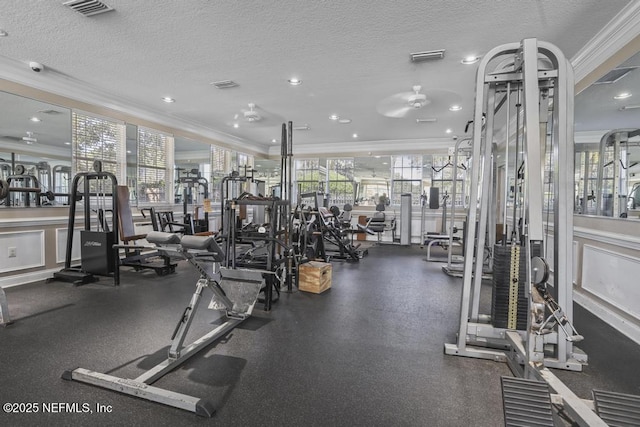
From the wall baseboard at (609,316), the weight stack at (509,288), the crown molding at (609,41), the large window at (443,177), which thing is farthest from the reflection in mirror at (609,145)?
the large window at (443,177)

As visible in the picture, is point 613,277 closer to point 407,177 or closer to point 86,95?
point 407,177

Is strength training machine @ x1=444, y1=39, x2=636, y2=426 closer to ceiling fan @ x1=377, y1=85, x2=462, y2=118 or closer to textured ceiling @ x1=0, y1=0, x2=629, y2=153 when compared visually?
textured ceiling @ x1=0, y1=0, x2=629, y2=153

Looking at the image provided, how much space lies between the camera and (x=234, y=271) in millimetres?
3271

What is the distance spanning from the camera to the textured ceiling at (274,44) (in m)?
2.78

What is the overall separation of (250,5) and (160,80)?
96.1 inches

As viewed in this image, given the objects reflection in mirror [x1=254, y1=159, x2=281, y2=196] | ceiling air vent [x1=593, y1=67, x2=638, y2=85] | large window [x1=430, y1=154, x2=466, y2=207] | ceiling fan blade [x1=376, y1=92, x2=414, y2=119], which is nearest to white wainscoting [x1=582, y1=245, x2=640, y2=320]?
ceiling air vent [x1=593, y1=67, x2=638, y2=85]

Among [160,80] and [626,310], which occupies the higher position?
[160,80]

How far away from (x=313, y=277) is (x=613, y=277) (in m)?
3.06

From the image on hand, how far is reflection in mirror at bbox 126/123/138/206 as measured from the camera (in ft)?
18.7

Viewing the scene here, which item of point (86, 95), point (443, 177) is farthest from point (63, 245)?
point (443, 177)

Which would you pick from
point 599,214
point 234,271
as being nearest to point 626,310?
point 599,214

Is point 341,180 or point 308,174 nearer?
point 341,180

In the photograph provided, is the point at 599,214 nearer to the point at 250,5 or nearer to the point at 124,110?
the point at 250,5

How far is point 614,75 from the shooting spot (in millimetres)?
3018
